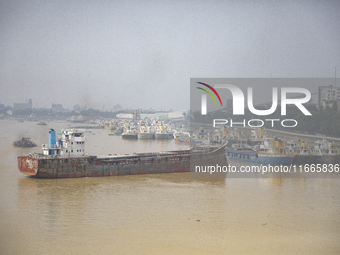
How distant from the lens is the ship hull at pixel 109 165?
37.8 ft

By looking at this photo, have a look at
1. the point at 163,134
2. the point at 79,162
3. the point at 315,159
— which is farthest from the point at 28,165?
the point at 163,134

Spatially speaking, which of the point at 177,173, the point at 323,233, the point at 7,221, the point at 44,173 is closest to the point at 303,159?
the point at 177,173

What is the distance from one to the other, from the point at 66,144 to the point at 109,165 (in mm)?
1695

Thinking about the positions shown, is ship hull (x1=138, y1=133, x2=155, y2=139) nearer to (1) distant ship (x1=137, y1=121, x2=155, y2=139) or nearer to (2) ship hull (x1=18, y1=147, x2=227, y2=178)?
(1) distant ship (x1=137, y1=121, x2=155, y2=139)

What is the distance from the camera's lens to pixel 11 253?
5957 mm

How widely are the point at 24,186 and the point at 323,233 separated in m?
8.35

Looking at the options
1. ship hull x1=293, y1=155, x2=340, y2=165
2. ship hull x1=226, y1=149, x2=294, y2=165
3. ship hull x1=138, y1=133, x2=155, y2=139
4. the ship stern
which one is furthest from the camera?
ship hull x1=138, y1=133, x2=155, y2=139

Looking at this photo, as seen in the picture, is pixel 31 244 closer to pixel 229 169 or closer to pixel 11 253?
pixel 11 253

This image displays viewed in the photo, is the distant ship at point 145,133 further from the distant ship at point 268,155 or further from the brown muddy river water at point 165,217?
the brown muddy river water at point 165,217

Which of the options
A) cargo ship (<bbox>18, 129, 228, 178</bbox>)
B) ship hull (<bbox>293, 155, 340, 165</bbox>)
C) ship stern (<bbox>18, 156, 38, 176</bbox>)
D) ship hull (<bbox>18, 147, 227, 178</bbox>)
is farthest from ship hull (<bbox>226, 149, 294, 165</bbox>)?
ship stern (<bbox>18, 156, 38, 176</bbox>)

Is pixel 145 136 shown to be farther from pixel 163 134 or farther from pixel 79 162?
pixel 79 162

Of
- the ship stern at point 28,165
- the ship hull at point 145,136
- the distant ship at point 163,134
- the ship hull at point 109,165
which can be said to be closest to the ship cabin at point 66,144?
the ship hull at point 109,165

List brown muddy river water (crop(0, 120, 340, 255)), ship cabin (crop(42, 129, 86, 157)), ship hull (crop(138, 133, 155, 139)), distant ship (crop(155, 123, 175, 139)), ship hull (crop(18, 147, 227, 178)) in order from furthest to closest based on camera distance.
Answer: distant ship (crop(155, 123, 175, 139)) → ship hull (crop(138, 133, 155, 139)) → ship cabin (crop(42, 129, 86, 157)) → ship hull (crop(18, 147, 227, 178)) → brown muddy river water (crop(0, 120, 340, 255))

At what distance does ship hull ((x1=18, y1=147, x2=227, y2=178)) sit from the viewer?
11.5 metres
